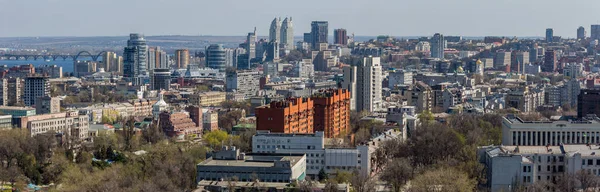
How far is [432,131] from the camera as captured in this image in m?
32.3

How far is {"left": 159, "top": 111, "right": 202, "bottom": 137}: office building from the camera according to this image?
3891 cm

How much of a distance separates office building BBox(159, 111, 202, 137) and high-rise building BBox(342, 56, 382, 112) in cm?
729

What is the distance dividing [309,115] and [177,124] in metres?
7.12

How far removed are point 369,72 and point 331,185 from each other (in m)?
22.1

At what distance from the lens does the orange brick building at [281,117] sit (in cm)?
3111

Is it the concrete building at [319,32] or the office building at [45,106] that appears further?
the concrete building at [319,32]

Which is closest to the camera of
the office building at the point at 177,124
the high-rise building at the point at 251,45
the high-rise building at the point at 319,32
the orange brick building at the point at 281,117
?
the orange brick building at the point at 281,117

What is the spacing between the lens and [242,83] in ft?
218

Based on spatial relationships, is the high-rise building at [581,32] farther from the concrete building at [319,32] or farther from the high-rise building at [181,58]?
the high-rise building at [181,58]

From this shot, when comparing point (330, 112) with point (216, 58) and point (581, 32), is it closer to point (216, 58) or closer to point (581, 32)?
point (216, 58)

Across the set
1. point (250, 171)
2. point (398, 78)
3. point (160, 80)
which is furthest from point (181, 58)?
point (250, 171)

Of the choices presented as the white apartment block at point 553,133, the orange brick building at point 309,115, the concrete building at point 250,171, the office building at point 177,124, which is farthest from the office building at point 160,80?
the concrete building at point 250,171

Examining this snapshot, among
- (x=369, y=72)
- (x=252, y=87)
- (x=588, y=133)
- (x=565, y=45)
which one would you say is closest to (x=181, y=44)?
(x=565, y=45)

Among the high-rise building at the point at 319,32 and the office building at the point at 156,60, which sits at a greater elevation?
the high-rise building at the point at 319,32
